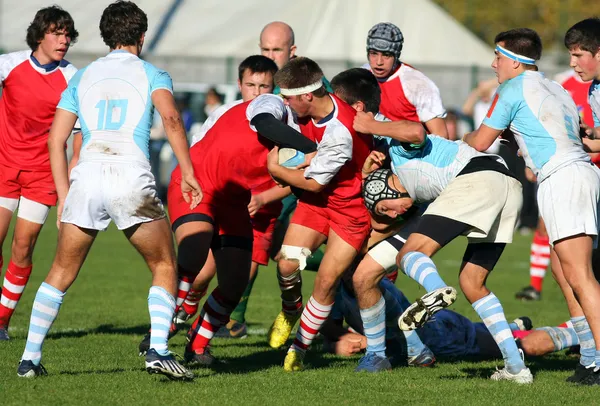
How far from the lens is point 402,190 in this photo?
6.80 meters

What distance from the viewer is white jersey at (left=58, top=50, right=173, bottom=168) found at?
6070mm

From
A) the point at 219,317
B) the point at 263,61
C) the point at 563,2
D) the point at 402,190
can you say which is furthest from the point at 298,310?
the point at 563,2

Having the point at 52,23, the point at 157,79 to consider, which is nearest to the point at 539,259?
the point at 52,23

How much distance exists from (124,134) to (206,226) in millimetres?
1144

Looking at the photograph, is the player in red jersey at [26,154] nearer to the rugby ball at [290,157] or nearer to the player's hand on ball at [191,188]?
the rugby ball at [290,157]

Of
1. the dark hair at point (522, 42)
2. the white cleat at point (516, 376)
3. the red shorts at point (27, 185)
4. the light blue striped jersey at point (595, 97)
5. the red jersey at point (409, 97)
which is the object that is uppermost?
the dark hair at point (522, 42)

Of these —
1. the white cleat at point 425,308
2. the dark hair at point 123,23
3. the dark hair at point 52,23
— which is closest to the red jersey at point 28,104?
the dark hair at point 52,23

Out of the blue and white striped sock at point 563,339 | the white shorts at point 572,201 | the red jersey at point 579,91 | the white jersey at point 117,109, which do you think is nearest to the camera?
the white jersey at point 117,109

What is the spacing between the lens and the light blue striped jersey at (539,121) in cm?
652

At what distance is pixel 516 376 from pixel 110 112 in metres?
3.11

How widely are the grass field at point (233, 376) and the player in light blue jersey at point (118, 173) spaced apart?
0.26 m

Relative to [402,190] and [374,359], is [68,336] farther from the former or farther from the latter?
[402,190]

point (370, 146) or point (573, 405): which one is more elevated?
point (370, 146)

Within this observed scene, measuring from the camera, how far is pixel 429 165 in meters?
6.72
